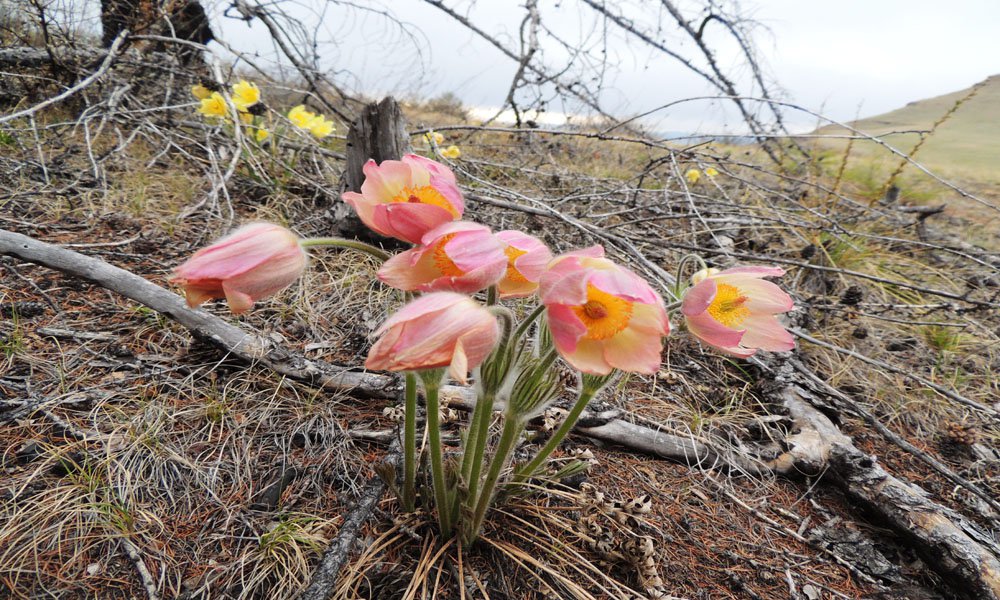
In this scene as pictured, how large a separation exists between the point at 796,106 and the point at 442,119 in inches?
190

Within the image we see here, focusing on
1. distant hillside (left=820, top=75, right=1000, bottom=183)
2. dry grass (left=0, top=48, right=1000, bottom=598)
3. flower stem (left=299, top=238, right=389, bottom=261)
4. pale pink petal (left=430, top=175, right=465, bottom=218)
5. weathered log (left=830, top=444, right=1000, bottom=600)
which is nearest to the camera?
flower stem (left=299, top=238, right=389, bottom=261)

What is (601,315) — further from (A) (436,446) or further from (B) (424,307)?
(A) (436,446)

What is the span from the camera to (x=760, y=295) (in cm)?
97

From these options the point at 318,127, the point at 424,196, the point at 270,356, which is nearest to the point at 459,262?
the point at 424,196

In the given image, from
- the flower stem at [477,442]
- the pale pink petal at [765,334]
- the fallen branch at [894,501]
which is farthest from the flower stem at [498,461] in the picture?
the fallen branch at [894,501]

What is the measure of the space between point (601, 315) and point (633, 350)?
0.08 m

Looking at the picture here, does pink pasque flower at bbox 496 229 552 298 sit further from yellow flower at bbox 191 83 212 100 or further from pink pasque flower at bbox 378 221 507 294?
yellow flower at bbox 191 83 212 100

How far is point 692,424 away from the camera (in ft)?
5.47

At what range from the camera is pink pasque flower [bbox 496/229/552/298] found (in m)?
0.81

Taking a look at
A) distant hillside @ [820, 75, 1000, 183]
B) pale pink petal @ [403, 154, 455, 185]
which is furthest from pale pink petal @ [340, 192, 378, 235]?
distant hillside @ [820, 75, 1000, 183]

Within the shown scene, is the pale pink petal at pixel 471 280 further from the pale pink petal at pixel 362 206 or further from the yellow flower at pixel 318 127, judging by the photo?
the yellow flower at pixel 318 127

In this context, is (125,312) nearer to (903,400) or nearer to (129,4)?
(129,4)

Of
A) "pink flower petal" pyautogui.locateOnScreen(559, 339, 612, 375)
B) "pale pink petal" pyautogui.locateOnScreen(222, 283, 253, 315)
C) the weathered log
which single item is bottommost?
the weathered log

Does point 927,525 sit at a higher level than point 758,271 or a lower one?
lower
